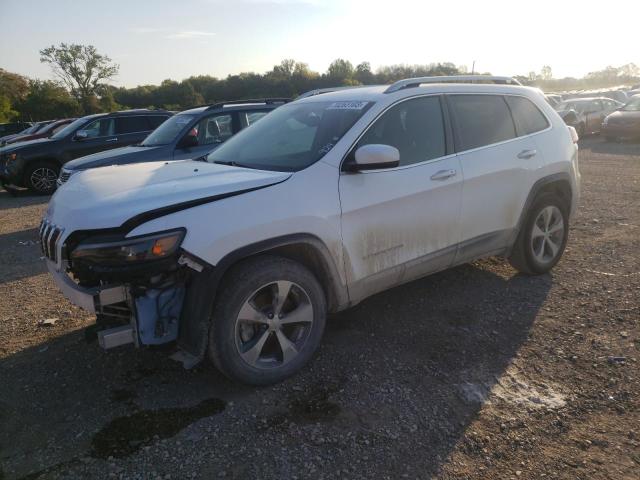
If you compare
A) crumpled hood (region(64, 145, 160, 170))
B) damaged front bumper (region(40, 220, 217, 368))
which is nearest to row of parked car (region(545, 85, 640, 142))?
crumpled hood (region(64, 145, 160, 170))

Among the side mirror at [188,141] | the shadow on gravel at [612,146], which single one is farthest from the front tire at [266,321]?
the shadow on gravel at [612,146]

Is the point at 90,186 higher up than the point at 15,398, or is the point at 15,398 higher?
the point at 90,186

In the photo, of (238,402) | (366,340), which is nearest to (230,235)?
(238,402)

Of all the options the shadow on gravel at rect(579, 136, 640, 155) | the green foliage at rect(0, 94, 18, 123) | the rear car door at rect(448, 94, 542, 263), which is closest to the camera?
the rear car door at rect(448, 94, 542, 263)

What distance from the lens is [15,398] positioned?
313 centimetres

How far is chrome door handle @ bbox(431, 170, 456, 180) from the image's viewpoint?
3.68 meters

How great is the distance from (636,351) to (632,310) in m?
0.72

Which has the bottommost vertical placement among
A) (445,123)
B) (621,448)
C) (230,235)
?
(621,448)

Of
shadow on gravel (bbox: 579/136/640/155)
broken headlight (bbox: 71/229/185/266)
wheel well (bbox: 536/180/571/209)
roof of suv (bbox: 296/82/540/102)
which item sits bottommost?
shadow on gravel (bbox: 579/136/640/155)

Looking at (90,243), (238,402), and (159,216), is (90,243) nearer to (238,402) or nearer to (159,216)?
(159,216)

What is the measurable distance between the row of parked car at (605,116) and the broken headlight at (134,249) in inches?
527

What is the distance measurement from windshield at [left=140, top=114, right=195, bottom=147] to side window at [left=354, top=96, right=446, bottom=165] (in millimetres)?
5012

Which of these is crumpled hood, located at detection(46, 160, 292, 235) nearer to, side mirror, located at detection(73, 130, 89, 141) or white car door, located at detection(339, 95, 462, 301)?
white car door, located at detection(339, 95, 462, 301)

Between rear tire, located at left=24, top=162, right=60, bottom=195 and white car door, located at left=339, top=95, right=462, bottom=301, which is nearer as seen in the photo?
white car door, located at left=339, top=95, right=462, bottom=301
